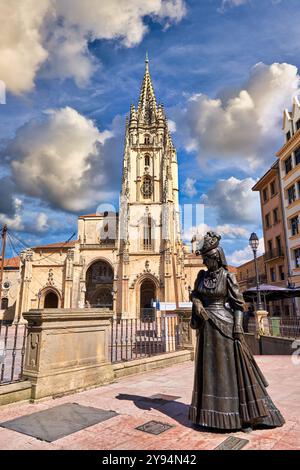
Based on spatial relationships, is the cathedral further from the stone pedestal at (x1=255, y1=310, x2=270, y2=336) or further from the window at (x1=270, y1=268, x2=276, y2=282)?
the stone pedestal at (x1=255, y1=310, x2=270, y2=336)

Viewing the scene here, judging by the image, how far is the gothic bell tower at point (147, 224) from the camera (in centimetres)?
3866

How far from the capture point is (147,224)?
42.2 metres

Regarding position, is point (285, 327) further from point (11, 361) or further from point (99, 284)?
point (99, 284)

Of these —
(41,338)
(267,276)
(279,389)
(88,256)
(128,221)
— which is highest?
(128,221)

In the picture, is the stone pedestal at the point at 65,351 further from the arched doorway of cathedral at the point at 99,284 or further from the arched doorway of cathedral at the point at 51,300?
the arched doorway of cathedral at the point at 51,300

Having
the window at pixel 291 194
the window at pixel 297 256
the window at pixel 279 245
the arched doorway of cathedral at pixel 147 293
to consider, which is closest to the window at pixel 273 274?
the window at pixel 279 245

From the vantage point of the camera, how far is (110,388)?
5.91m

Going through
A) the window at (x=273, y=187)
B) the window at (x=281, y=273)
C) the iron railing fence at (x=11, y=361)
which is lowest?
the iron railing fence at (x=11, y=361)
